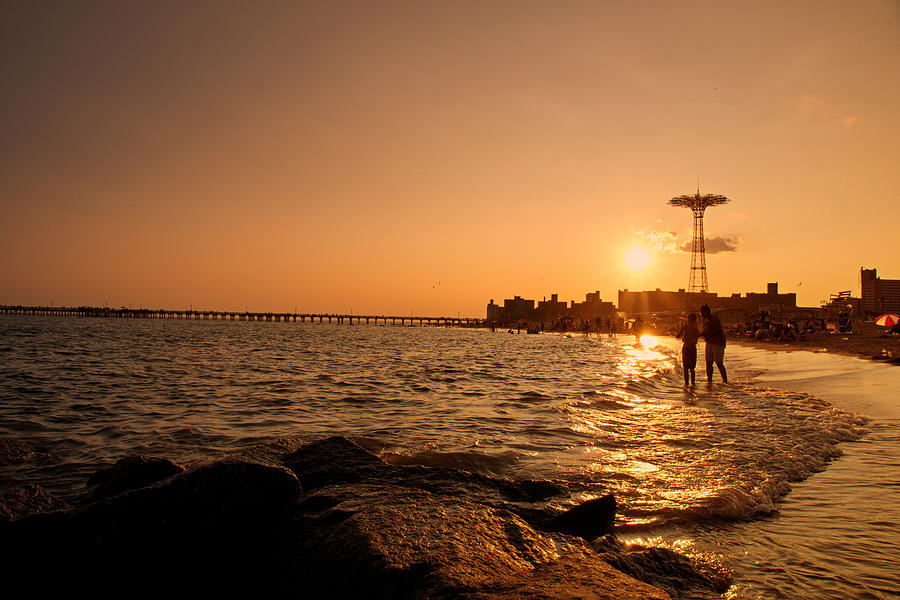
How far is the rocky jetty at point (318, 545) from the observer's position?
272cm

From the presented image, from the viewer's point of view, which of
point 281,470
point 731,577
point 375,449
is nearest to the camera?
point 731,577

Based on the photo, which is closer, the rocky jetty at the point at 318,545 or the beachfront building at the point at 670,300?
the rocky jetty at the point at 318,545

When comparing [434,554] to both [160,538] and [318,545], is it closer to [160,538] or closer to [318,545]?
[318,545]

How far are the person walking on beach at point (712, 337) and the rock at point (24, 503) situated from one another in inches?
555

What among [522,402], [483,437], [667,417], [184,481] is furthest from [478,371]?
[184,481]

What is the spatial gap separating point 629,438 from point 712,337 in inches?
320

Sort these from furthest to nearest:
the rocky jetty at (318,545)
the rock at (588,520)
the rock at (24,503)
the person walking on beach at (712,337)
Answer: the person walking on beach at (712,337)
the rock at (588,520)
the rock at (24,503)
the rocky jetty at (318,545)

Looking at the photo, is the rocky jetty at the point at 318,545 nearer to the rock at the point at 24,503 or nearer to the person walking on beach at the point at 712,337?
the rock at the point at 24,503

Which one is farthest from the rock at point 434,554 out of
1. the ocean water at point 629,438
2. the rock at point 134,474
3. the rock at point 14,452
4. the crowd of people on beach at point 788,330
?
the crowd of people on beach at point 788,330

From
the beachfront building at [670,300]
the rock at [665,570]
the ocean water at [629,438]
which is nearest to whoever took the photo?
the rock at [665,570]

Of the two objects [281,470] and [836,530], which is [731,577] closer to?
[836,530]

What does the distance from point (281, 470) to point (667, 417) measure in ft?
25.2

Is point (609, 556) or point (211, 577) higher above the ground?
point (609, 556)

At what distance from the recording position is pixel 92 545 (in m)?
3.24
